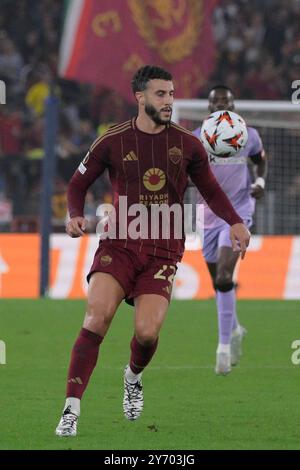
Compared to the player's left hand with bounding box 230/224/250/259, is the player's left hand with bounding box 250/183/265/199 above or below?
above

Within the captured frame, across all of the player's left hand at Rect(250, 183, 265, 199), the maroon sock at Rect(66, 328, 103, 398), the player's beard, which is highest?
the player's left hand at Rect(250, 183, 265, 199)

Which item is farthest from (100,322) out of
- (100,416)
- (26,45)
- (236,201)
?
(26,45)

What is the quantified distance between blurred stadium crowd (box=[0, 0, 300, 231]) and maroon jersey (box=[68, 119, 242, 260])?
11079 millimetres

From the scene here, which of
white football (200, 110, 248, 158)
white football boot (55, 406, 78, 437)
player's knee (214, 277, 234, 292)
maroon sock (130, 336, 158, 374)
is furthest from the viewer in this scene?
player's knee (214, 277, 234, 292)

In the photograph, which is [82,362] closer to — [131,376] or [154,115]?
[131,376]

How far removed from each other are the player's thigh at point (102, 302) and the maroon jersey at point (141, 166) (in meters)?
0.29

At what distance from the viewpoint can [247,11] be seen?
2464 centimetres

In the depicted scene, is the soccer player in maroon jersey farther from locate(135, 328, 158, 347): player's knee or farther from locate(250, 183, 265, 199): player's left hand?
locate(250, 183, 265, 199): player's left hand

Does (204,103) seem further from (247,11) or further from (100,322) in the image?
(100,322)

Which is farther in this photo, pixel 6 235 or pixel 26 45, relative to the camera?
pixel 26 45

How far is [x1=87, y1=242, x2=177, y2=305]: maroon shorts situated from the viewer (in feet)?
26.2

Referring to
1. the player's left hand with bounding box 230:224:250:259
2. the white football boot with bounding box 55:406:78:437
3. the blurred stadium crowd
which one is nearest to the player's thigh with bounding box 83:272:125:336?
the white football boot with bounding box 55:406:78:437

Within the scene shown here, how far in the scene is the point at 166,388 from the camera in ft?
32.4

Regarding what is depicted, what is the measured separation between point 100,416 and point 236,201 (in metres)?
3.86
